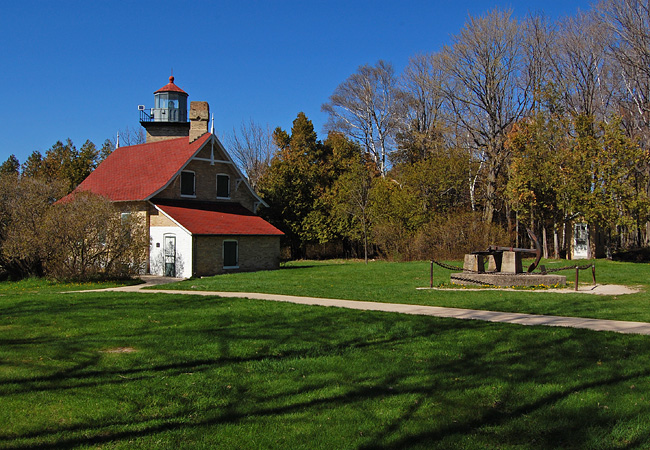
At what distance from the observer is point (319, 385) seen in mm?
6371

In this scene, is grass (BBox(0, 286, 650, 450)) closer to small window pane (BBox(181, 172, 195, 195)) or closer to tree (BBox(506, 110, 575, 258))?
small window pane (BBox(181, 172, 195, 195))

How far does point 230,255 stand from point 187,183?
209 inches

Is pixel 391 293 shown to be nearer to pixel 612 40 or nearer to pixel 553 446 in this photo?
pixel 553 446

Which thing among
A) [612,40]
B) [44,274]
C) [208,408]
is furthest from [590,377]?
[612,40]

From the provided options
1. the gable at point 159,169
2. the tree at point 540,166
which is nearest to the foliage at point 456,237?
the tree at point 540,166

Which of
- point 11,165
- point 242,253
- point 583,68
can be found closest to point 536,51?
point 583,68

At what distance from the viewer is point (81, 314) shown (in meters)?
10.9

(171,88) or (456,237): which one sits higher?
(171,88)

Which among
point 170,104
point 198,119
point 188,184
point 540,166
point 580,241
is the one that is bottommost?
point 580,241

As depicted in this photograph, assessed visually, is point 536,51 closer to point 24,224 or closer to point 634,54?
point 634,54

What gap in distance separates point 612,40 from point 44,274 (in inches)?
1428

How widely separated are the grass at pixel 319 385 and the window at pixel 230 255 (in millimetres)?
17087

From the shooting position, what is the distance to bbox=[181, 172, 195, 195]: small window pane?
97.3ft

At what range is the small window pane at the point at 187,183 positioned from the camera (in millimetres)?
29672
